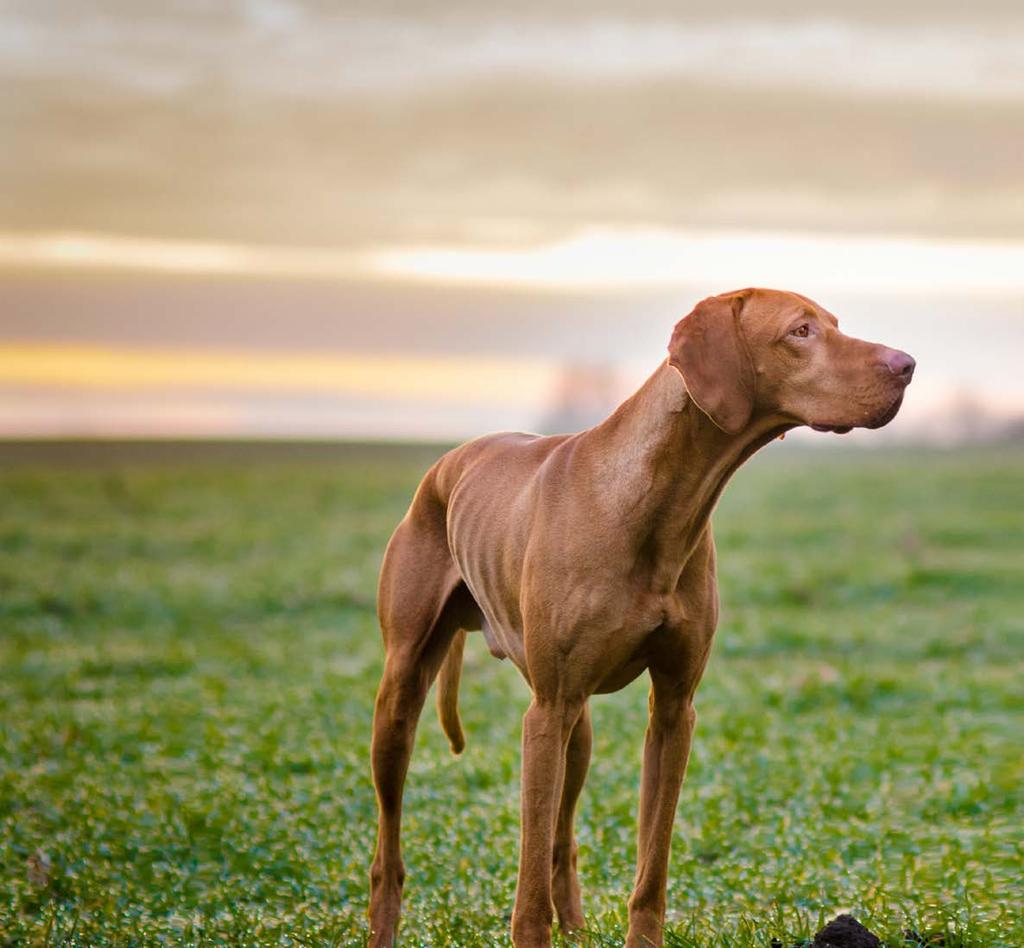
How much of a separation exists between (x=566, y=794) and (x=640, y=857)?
2.46 feet

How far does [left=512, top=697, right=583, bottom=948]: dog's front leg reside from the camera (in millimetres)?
5641

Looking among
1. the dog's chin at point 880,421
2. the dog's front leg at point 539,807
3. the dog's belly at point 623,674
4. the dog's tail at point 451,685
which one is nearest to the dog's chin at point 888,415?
the dog's chin at point 880,421

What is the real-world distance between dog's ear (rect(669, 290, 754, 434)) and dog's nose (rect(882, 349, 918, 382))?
1.57ft

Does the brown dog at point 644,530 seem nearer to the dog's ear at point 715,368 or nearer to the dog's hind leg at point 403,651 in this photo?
the dog's ear at point 715,368

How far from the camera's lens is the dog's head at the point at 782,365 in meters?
5.04

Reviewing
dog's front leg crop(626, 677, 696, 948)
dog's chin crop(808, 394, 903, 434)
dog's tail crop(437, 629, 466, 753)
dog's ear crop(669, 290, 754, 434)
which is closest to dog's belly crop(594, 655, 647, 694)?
dog's front leg crop(626, 677, 696, 948)

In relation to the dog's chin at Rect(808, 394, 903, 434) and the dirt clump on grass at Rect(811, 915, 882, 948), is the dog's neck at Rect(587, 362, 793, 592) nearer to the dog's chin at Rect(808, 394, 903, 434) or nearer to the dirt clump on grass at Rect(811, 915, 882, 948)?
the dog's chin at Rect(808, 394, 903, 434)

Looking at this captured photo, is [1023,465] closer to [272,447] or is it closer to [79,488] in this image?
[79,488]

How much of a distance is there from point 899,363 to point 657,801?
6.76 ft

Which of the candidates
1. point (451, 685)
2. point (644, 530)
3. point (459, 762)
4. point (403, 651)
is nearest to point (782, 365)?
point (644, 530)

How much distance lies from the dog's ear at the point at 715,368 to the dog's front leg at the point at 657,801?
4.19 feet

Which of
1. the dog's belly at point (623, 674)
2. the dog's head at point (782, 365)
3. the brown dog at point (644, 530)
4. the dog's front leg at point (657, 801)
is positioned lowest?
the dog's front leg at point (657, 801)

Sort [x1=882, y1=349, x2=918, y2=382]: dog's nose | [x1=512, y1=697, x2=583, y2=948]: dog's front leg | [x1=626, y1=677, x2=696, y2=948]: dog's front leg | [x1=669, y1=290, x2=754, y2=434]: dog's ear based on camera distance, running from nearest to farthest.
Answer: [x1=882, y1=349, x2=918, y2=382]: dog's nose → [x1=669, y1=290, x2=754, y2=434]: dog's ear → [x1=512, y1=697, x2=583, y2=948]: dog's front leg → [x1=626, y1=677, x2=696, y2=948]: dog's front leg

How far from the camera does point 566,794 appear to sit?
6719mm
